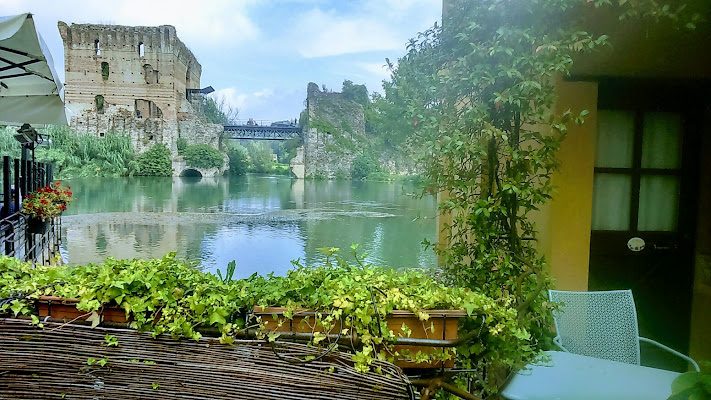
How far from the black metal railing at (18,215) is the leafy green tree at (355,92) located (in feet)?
80.5

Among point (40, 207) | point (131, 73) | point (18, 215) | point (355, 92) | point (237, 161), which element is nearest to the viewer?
point (18, 215)

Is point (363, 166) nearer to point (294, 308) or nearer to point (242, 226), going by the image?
point (242, 226)

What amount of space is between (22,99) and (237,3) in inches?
486

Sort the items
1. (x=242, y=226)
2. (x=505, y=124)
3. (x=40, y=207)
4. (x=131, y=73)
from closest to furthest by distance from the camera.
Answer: (x=505, y=124), (x=40, y=207), (x=242, y=226), (x=131, y=73)

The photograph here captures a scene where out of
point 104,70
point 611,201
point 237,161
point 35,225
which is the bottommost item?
point 35,225

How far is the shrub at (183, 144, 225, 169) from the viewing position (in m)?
29.1

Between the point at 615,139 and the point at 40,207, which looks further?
the point at 40,207

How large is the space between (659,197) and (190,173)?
3004cm

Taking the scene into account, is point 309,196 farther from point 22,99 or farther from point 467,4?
point 467,4

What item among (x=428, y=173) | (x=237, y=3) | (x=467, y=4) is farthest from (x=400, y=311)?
(x=237, y=3)

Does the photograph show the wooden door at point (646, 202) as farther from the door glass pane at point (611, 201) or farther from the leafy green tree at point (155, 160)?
the leafy green tree at point (155, 160)

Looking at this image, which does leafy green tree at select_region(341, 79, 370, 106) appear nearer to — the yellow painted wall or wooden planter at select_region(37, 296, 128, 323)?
the yellow painted wall

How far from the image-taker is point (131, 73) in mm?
30109

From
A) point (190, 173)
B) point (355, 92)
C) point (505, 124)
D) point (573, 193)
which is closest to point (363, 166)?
point (355, 92)
